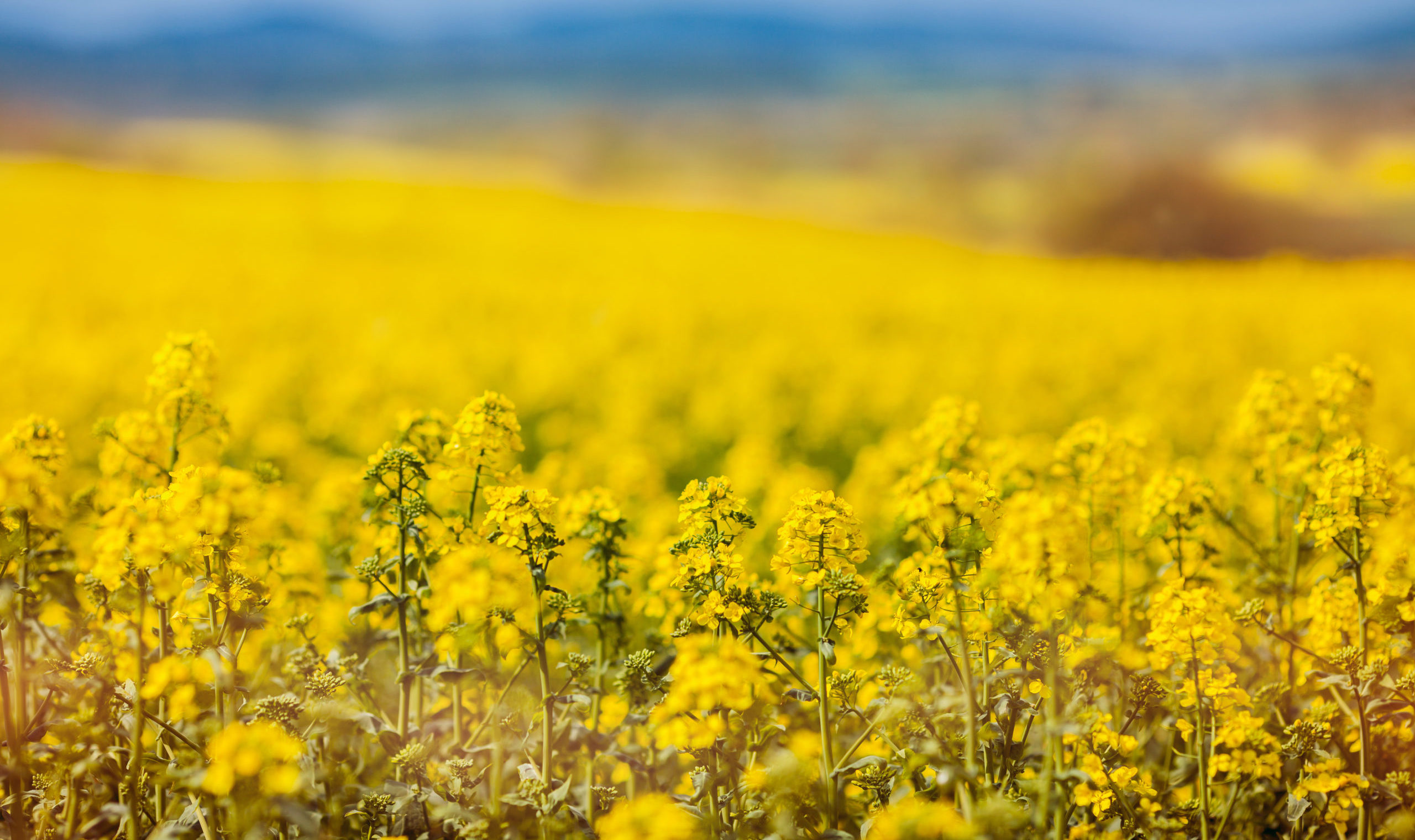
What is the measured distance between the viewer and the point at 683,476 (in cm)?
808

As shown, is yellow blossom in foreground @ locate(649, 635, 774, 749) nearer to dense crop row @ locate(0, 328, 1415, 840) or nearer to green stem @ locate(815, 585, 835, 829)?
dense crop row @ locate(0, 328, 1415, 840)

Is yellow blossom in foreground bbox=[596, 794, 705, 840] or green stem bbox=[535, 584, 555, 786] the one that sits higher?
green stem bbox=[535, 584, 555, 786]

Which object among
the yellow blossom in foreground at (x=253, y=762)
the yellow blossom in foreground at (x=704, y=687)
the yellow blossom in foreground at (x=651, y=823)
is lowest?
the yellow blossom in foreground at (x=651, y=823)

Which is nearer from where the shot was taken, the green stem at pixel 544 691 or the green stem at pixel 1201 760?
the green stem at pixel 544 691

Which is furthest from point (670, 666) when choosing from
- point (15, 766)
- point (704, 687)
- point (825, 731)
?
point (15, 766)

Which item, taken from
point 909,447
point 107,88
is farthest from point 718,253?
point 909,447

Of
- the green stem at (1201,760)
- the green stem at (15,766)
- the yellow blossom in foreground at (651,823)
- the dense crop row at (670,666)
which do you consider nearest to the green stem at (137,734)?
the dense crop row at (670,666)

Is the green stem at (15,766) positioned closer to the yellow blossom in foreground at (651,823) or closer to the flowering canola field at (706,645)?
the flowering canola field at (706,645)

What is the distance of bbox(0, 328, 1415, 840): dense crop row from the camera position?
2.24 meters

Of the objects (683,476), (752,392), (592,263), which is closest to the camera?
(683,476)

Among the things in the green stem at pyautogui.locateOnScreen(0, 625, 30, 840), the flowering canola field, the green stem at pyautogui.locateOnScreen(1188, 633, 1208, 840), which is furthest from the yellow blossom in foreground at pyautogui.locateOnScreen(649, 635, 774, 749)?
the green stem at pyautogui.locateOnScreen(0, 625, 30, 840)

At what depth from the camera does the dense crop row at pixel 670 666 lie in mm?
2242

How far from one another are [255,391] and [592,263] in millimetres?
9004

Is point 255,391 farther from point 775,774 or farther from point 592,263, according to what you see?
point 592,263
